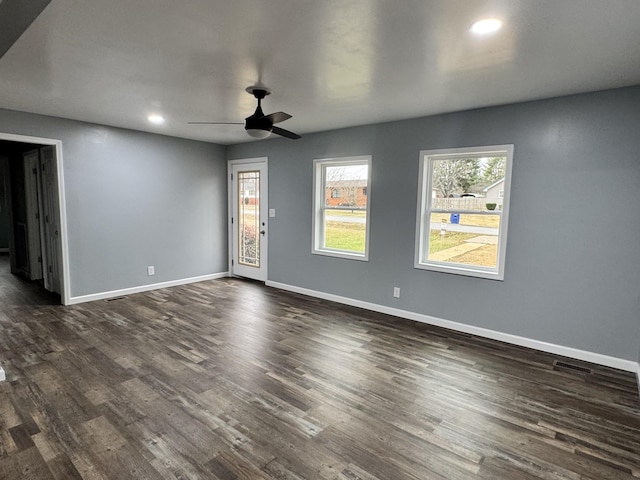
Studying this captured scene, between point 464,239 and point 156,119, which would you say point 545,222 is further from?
point 156,119

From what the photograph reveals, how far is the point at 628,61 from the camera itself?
7.89 ft

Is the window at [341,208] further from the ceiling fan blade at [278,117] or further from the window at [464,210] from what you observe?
the ceiling fan blade at [278,117]

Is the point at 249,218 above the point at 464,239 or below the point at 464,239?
above

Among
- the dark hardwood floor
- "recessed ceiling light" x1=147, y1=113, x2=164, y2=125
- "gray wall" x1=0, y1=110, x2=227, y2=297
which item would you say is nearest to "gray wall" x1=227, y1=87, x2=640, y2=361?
the dark hardwood floor

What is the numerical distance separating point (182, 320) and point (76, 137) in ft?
9.48

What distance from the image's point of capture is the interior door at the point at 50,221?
4617 millimetres

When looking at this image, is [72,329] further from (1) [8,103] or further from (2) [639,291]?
(2) [639,291]

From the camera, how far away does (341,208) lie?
500cm

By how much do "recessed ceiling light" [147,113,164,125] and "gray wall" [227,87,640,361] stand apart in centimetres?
259

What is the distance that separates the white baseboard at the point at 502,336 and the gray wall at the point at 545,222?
0.06m

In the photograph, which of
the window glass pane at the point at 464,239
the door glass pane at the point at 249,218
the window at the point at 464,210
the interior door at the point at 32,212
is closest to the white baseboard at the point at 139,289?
the door glass pane at the point at 249,218

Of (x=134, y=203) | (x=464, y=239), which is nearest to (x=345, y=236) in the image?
(x=464, y=239)

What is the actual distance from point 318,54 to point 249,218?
417cm

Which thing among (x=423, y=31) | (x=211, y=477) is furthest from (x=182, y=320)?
(x=423, y=31)
